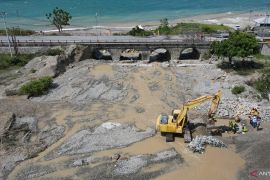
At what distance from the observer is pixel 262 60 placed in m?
68.4

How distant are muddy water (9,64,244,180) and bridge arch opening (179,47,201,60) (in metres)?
11.2

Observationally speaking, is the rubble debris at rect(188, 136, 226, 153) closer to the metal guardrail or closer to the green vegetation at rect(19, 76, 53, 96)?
the green vegetation at rect(19, 76, 53, 96)

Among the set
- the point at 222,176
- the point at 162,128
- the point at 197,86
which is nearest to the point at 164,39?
the point at 197,86

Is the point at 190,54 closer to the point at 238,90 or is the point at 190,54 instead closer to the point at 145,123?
the point at 238,90

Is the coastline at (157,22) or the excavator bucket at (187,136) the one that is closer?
the excavator bucket at (187,136)

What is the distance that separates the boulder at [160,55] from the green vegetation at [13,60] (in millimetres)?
24764

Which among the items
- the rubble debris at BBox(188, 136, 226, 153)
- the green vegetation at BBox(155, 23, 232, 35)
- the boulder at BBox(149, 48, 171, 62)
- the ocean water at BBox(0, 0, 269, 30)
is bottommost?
the rubble debris at BBox(188, 136, 226, 153)

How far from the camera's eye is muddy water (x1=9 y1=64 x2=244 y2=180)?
37.8 metres

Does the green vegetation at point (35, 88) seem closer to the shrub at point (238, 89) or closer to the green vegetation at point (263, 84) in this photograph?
the shrub at point (238, 89)

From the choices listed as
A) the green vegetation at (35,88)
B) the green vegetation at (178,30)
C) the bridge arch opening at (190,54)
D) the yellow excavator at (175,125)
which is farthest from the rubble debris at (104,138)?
the green vegetation at (178,30)

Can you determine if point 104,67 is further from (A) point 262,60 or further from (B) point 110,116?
(A) point 262,60

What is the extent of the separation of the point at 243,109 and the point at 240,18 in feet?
263

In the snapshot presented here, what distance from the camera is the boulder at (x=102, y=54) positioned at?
78.6 metres

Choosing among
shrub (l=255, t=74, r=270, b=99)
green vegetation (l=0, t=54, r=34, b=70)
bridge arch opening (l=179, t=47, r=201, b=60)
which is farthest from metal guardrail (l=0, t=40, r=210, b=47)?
shrub (l=255, t=74, r=270, b=99)
